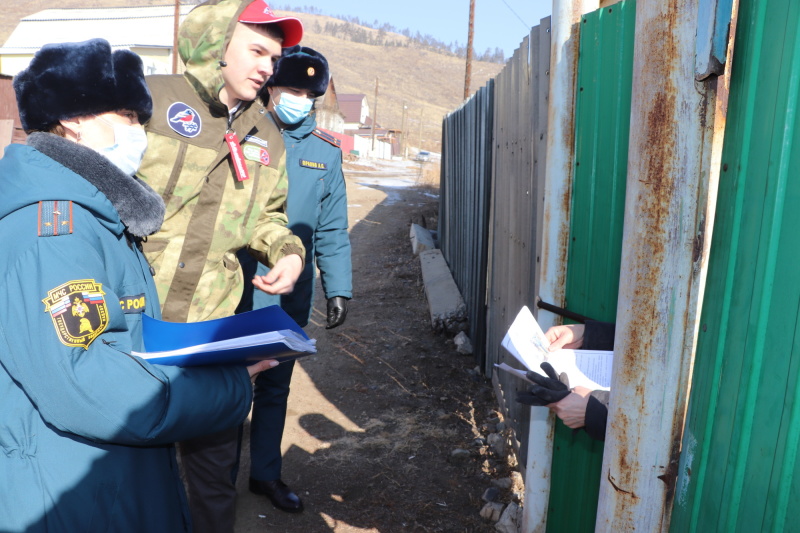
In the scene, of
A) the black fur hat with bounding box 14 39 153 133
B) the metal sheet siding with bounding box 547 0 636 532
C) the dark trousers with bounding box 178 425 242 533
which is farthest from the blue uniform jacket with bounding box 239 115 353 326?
the black fur hat with bounding box 14 39 153 133

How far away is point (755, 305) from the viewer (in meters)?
1.14

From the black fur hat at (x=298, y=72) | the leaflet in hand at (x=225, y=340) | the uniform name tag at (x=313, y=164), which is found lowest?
the leaflet in hand at (x=225, y=340)

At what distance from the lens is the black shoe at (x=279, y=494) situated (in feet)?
10.9

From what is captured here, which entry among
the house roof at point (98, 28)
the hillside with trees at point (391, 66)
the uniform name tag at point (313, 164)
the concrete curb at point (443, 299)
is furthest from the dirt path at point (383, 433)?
the hillside with trees at point (391, 66)

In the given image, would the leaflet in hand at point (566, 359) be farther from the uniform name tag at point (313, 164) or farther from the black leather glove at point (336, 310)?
the uniform name tag at point (313, 164)

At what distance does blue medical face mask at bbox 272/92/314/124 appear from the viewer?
3.23 meters

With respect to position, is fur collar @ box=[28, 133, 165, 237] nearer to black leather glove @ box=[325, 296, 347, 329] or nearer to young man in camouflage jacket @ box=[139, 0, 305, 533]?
young man in camouflage jacket @ box=[139, 0, 305, 533]

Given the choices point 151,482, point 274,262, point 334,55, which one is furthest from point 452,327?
point 334,55

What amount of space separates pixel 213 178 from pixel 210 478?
1203 millimetres

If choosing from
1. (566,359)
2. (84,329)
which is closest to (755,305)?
(566,359)

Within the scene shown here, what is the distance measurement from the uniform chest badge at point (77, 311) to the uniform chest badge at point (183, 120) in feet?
3.84

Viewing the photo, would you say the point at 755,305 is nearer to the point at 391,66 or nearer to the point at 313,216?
the point at 313,216

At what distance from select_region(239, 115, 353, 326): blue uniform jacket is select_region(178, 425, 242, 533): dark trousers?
0.89 m

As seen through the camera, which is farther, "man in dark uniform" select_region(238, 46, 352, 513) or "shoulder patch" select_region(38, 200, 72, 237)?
"man in dark uniform" select_region(238, 46, 352, 513)
